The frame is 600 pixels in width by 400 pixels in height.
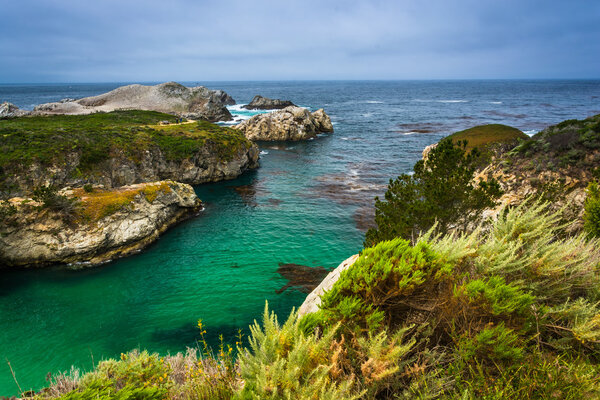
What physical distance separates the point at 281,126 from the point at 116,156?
43.0 meters

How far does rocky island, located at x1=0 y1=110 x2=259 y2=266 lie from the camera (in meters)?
24.8

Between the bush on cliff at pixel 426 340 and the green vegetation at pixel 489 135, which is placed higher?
the green vegetation at pixel 489 135

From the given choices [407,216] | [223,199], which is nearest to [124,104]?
[223,199]

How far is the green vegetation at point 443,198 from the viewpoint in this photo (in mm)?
14664

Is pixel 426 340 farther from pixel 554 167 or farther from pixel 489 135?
pixel 489 135

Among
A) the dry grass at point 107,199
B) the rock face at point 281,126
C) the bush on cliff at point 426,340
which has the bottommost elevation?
the dry grass at point 107,199

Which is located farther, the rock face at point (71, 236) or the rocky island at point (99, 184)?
the rocky island at point (99, 184)

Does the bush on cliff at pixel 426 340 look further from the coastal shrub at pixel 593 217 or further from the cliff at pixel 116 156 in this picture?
the cliff at pixel 116 156

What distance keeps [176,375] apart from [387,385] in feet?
20.6

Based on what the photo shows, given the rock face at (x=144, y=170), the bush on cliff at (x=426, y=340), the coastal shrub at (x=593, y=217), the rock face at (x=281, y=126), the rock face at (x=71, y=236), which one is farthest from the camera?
the rock face at (x=281, y=126)

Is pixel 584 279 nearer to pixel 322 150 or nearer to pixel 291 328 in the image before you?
pixel 291 328

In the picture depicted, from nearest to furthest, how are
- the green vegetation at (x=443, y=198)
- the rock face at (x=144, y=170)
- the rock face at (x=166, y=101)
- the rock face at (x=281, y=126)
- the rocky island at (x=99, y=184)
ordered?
the green vegetation at (x=443, y=198) → the rocky island at (x=99, y=184) → the rock face at (x=144, y=170) → the rock face at (x=281, y=126) → the rock face at (x=166, y=101)

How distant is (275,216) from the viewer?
34.9 meters

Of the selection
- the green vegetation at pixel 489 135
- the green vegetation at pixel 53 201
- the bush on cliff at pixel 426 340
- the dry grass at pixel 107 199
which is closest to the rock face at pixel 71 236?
the dry grass at pixel 107 199
